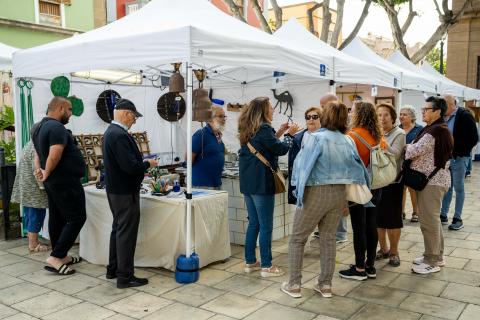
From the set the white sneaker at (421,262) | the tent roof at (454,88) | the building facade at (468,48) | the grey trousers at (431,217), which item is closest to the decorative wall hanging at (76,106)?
the grey trousers at (431,217)

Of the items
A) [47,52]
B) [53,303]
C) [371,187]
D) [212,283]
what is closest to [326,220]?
[371,187]

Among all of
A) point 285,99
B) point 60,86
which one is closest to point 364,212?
point 285,99

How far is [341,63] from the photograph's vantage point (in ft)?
19.2

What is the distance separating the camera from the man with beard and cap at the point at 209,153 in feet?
16.2

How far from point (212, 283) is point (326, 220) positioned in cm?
122

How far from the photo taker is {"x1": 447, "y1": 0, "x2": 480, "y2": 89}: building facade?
18.2 m

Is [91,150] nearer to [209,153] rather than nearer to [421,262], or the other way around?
[209,153]

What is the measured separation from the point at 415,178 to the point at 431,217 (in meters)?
0.40

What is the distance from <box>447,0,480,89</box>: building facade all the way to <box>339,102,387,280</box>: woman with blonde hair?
654 inches

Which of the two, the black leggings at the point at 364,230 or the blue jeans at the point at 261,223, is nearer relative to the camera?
the black leggings at the point at 364,230

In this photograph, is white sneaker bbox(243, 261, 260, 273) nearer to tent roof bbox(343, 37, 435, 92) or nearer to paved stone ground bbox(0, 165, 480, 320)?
paved stone ground bbox(0, 165, 480, 320)

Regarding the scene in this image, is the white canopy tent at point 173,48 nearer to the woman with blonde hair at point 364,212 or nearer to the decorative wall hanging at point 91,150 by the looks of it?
the woman with blonde hair at point 364,212

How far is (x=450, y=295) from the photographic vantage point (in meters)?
3.75

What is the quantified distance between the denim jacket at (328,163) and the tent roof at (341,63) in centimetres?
207
